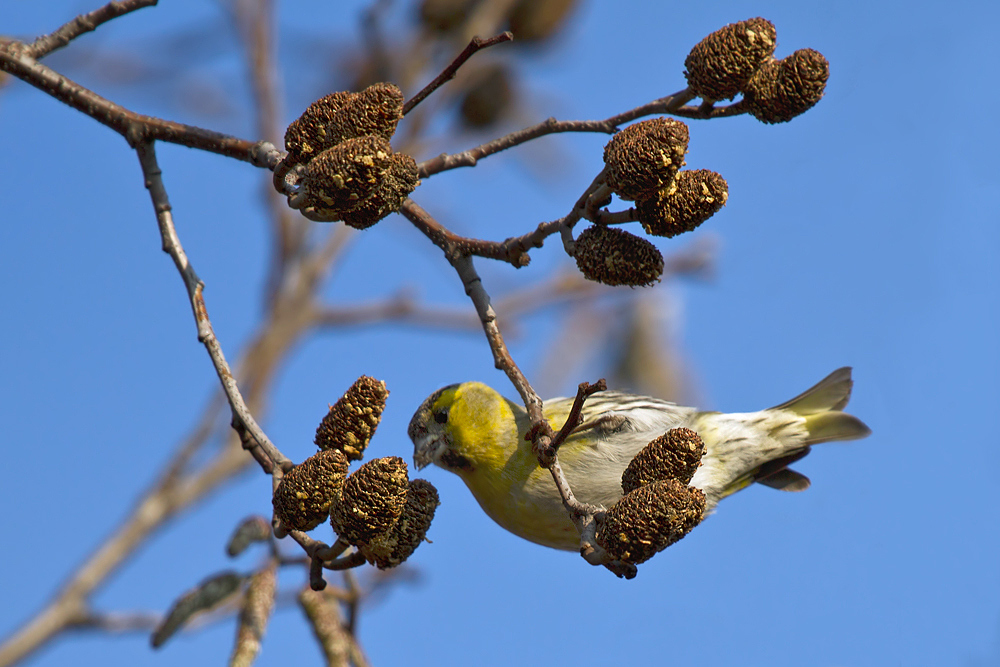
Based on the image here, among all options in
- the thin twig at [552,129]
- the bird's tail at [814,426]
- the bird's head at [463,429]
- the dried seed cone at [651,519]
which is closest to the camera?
the dried seed cone at [651,519]

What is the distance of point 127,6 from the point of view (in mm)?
2227

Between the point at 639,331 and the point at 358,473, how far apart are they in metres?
4.39

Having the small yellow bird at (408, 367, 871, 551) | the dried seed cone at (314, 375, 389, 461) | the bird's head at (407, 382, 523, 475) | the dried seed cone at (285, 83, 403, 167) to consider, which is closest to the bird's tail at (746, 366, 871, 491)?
the small yellow bird at (408, 367, 871, 551)

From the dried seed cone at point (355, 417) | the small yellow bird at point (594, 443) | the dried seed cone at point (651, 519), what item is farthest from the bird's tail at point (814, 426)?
the dried seed cone at point (355, 417)

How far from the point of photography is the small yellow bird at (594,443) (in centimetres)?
284

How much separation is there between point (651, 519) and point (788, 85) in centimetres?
101

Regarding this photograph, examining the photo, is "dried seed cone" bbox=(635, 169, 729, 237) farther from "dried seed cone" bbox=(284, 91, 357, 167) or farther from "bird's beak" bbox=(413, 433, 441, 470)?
"bird's beak" bbox=(413, 433, 441, 470)

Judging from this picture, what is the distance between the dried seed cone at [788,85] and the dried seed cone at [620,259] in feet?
1.53

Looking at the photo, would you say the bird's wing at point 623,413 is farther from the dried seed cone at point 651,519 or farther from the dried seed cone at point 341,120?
the dried seed cone at point 341,120

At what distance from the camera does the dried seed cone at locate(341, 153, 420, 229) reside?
5.60 feet

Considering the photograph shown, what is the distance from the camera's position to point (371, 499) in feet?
5.30

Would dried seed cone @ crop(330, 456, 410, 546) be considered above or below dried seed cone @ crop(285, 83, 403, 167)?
below

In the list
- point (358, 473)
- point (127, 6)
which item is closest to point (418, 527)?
point (358, 473)

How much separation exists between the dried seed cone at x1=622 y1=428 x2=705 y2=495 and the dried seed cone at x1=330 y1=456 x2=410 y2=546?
0.43 meters
